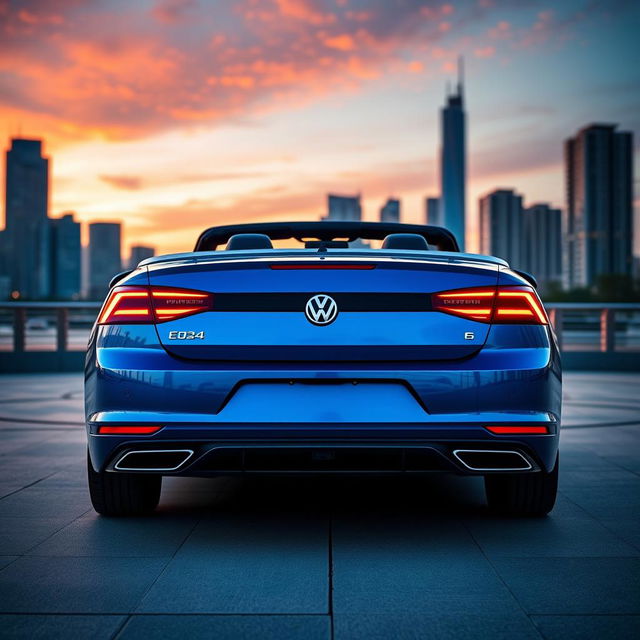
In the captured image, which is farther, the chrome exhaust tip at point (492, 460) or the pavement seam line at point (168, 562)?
the chrome exhaust tip at point (492, 460)

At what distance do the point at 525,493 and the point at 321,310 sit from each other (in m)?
1.42

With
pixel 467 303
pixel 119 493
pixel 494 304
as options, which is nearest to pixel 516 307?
pixel 494 304

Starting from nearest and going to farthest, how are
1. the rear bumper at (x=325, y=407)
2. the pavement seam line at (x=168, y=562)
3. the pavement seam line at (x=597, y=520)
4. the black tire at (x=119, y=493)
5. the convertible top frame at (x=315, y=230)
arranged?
the pavement seam line at (x=168, y=562) → the rear bumper at (x=325, y=407) → the pavement seam line at (x=597, y=520) → the black tire at (x=119, y=493) → the convertible top frame at (x=315, y=230)

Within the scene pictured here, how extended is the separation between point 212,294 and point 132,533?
118cm

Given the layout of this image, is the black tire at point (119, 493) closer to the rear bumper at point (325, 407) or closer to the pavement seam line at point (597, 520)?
the rear bumper at point (325, 407)

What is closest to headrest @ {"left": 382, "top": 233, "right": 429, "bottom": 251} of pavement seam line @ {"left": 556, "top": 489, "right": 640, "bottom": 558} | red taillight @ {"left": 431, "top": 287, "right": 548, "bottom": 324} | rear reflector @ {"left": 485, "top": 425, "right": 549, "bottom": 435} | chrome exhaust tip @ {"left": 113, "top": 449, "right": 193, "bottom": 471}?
red taillight @ {"left": 431, "top": 287, "right": 548, "bottom": 324}

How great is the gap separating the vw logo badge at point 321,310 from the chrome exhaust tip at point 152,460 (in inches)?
30.0

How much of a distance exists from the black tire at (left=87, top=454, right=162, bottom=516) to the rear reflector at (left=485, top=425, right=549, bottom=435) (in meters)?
1.60

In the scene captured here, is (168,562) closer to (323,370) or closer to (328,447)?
(328,447)

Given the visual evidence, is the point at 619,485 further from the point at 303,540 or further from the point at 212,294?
the point at 212,294

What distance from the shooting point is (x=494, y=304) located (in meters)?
3.45

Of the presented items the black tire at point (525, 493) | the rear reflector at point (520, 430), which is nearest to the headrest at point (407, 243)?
the rear reflector at point (520, 430)

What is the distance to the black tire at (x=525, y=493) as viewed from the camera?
12.8 feet

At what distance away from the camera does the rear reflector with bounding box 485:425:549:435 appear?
132 inches
